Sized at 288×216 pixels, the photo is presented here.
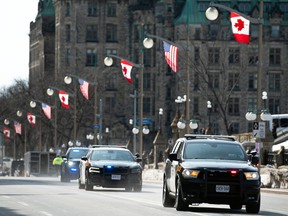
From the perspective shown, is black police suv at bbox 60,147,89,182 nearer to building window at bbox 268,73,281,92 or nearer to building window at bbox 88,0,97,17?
building window at bbox 268,73,281,92

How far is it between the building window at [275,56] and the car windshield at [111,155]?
10350 centimetres

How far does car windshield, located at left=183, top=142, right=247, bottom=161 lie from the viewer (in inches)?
1126

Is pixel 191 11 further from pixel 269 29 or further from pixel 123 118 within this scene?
pixel 123 118

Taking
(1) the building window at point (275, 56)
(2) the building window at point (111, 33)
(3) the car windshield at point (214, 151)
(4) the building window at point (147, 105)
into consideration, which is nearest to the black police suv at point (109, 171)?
(3) the car windshield at point (214, 151)

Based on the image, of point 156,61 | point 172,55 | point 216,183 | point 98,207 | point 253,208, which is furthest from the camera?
point 156,61

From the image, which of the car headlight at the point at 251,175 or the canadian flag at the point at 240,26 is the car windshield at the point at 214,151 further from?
the canadian flag at the point at 240,26

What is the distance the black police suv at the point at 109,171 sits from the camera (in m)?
41.6

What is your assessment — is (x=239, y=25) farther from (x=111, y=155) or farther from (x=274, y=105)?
(x=274, y=105)

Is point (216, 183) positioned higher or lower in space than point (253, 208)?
higher

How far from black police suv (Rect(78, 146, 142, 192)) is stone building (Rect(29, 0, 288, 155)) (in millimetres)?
86276

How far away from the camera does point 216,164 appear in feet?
90.6

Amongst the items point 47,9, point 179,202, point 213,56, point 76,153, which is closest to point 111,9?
point 47,9

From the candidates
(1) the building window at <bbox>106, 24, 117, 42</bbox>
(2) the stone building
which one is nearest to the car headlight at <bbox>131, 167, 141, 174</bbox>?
(2) the stone building

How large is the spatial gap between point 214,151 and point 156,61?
130 m
